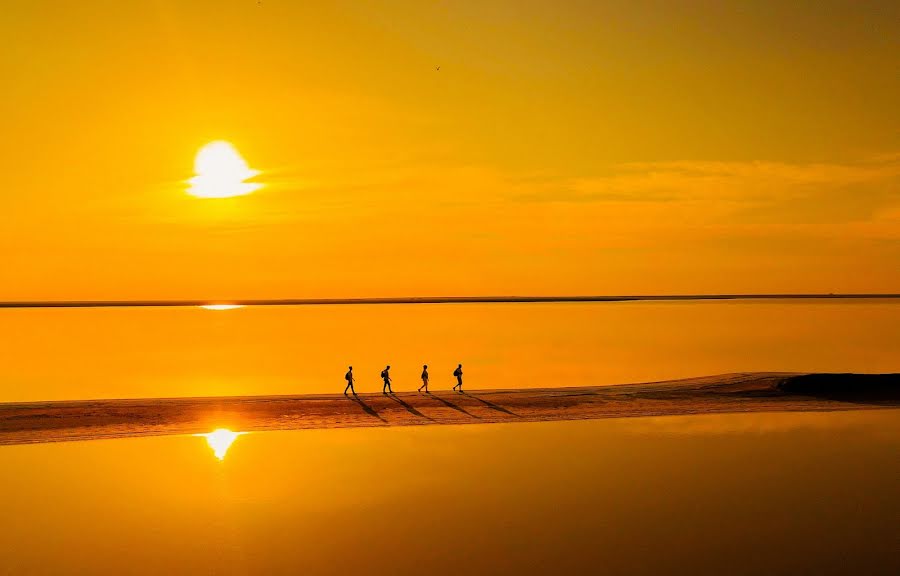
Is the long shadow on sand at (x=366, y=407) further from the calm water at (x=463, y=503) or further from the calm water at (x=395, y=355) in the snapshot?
the calm water at (x=395, y=355)

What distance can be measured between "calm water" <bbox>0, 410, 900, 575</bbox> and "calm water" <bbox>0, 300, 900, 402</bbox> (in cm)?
1849

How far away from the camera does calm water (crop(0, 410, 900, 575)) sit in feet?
58.9

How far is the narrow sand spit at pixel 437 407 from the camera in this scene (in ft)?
107

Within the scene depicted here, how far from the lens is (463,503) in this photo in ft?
72.0

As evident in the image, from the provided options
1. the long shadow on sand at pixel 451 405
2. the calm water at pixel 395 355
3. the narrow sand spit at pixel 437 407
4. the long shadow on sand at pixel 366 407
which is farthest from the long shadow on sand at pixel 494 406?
the calm water at pixel 395 355

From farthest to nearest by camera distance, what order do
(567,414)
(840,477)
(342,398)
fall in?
(342,398) < (567,414) < (840,477)

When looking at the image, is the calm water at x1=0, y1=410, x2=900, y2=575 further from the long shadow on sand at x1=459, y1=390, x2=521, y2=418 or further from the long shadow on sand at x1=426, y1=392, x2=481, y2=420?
the long shadow on sand at x1=459, y1=390, x2=521, y2=418

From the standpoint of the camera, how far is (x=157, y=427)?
32.3 meters

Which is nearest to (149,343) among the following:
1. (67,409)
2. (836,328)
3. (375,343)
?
(375,343)

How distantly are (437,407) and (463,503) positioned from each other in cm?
1446

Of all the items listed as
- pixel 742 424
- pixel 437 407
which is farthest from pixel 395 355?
pixel 742 424

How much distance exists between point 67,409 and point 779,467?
28548 millimetres

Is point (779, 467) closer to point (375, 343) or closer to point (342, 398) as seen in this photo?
point (342, 398)

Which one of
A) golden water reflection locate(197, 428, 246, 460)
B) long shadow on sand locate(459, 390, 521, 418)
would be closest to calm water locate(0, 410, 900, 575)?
golden water reflection locate(197, 428, 246, 460)
